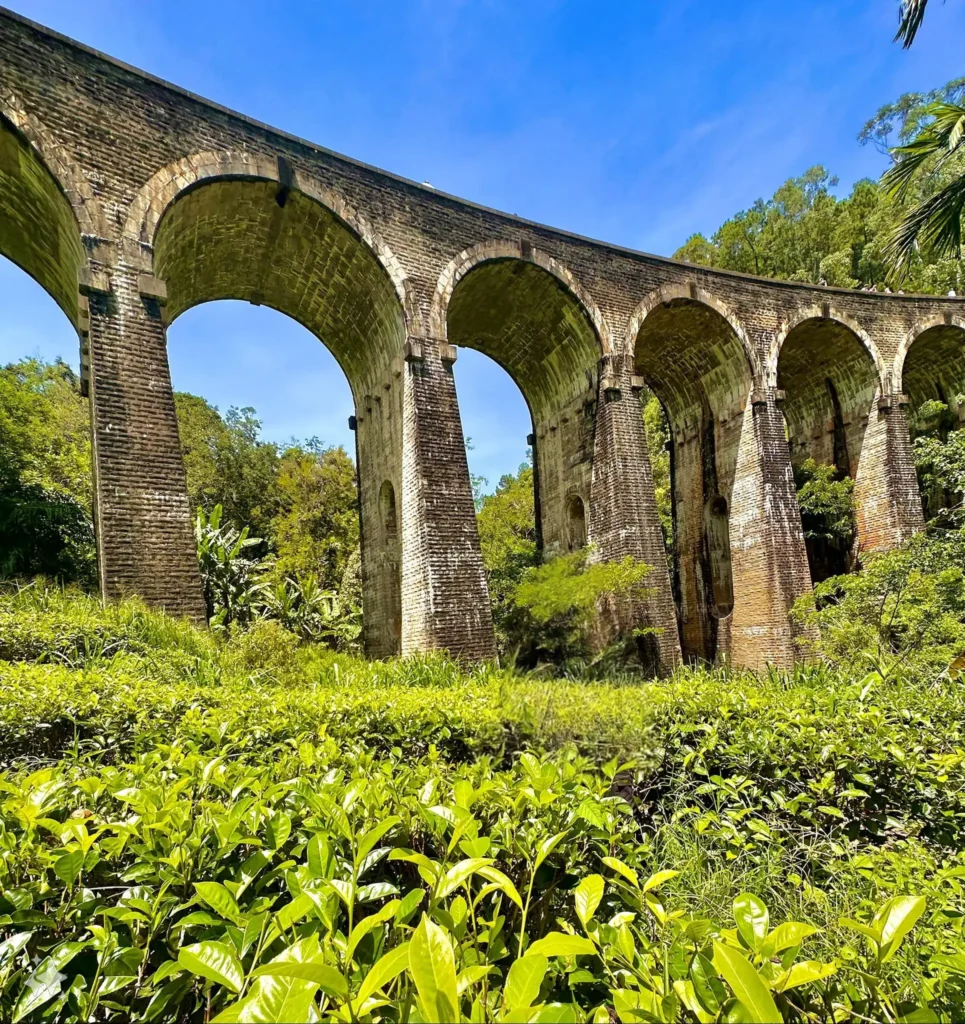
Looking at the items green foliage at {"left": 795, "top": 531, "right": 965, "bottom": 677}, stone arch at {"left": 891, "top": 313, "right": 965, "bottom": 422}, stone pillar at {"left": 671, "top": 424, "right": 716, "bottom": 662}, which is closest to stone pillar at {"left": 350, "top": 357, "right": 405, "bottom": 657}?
green foliage at {"left": 795, "top": 531, "right": 965, "bottom": 677}

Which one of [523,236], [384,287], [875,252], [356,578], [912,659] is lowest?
[912,659]

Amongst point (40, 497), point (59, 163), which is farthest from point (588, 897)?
point (40, 497)

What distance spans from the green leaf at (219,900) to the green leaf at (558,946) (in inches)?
25.0

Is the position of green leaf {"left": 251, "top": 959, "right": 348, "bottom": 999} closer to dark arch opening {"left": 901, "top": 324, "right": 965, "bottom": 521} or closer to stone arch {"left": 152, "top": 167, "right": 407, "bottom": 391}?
stone arch {"left": 152, "top": 167, "right": 407, "bottom": 391}

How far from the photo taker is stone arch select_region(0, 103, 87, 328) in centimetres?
718

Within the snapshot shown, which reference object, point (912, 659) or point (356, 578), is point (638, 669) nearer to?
point (912, 659)

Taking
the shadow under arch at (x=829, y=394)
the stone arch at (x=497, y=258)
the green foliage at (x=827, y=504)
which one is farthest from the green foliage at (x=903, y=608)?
the shadow under arch at (x=829, y=394)

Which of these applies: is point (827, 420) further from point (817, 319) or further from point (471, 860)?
point (471, 860)

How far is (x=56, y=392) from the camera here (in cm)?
2483

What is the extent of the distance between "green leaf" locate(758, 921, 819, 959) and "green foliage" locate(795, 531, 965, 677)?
23.3ft

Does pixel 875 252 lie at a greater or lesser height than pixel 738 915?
greater

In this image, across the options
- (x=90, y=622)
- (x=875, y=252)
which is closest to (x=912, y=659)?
(x=90, y=622)

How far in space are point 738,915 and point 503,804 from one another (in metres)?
0.94

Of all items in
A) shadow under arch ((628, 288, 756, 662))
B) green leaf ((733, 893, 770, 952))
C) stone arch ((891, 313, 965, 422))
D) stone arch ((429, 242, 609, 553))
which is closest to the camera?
green leaf ((733, 893, 770, 952))
